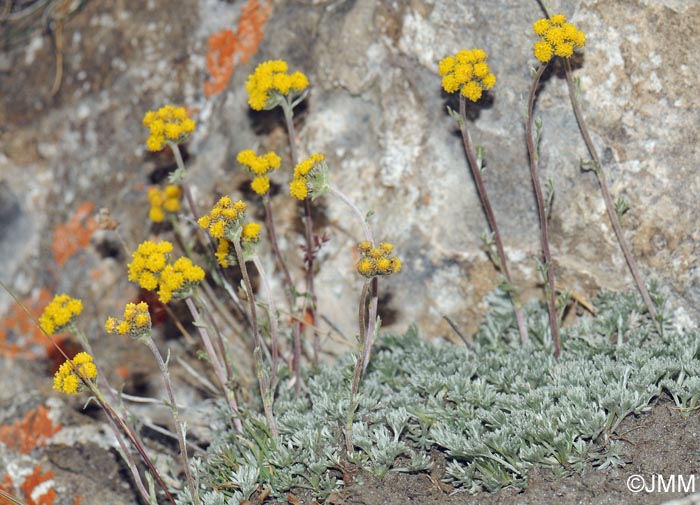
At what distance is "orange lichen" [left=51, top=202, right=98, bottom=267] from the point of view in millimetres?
6258

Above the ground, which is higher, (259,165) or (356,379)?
(259,165)

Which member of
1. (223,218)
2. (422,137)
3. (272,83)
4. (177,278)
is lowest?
(422,137)

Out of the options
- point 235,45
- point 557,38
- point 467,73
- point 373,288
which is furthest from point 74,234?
point 557,38

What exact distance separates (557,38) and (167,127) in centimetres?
227

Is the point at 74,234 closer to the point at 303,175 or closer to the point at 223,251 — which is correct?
the point at 223,251

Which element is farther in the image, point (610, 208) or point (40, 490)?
point (40, 490)

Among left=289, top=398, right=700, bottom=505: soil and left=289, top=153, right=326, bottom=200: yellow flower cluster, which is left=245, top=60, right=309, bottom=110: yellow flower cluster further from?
left=289, top=398, right=700, bottom=505: soil

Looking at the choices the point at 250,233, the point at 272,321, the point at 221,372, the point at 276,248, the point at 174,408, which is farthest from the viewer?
the point at 276,248

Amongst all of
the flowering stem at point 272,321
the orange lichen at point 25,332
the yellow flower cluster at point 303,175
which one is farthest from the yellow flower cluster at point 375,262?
the orange lichen at point 25,332

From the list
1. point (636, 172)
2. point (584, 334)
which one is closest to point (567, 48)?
point (636, 172)

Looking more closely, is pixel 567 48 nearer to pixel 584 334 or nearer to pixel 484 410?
pixel 584 334

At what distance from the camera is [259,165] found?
14.4ft

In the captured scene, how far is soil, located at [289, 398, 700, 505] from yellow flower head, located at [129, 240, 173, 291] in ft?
4.60

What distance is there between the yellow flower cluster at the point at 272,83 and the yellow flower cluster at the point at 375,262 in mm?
1279
